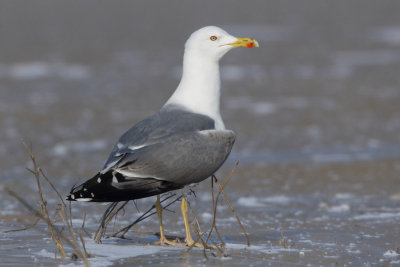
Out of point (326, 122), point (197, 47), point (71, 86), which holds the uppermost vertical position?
point (71, 86)

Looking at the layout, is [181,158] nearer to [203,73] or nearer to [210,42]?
[203,73]

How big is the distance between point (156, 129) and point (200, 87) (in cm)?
62

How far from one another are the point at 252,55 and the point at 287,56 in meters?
0.89

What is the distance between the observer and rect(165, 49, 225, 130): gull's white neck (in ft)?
18.2

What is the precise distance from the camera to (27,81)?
51.6 feet

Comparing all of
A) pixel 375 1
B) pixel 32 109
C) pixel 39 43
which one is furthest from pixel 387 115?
pixel 375 1

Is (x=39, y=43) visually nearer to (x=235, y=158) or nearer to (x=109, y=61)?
(x=109, y=61)

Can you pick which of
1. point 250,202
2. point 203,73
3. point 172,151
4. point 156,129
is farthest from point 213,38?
point 250,202

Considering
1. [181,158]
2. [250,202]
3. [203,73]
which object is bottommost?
[181,158]

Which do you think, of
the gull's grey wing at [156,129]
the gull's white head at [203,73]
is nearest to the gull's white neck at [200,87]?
the gull's white head at [203,73]

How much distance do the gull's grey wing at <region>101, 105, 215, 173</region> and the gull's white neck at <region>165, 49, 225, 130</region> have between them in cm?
12

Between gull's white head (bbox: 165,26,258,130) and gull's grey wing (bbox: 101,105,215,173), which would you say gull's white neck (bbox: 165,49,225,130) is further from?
gull's grey wing (bbox: 101,105,215,173)

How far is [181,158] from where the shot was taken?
199 inches

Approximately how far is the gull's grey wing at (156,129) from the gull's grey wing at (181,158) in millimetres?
35
